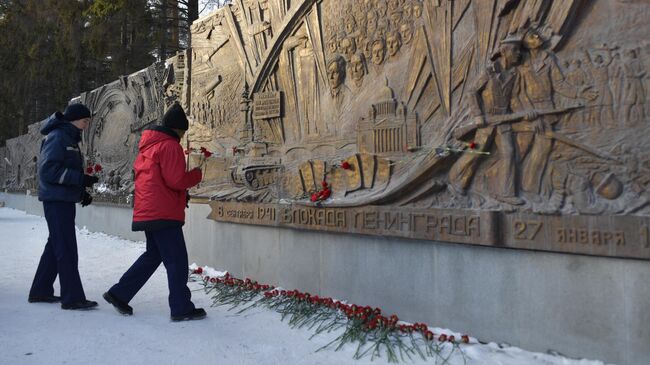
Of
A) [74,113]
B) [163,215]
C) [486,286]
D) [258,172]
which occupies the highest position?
[74,113]

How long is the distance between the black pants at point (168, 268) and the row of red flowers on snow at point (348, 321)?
62cm

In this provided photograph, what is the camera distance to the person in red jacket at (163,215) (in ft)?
12.3

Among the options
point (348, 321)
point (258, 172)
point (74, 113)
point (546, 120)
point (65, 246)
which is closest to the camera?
point (546, 120)

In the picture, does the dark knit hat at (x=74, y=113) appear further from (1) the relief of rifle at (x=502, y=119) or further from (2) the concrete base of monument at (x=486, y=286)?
(1) the relief of rifle at (x=502, y=119)

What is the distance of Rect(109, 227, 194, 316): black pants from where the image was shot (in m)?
3.76

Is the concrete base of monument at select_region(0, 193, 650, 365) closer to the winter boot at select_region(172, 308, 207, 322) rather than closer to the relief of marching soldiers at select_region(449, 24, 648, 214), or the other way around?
the relief of marching soldiers at select_region(449, 24, 648, 214)

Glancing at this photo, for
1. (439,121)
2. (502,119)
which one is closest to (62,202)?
(439,121)

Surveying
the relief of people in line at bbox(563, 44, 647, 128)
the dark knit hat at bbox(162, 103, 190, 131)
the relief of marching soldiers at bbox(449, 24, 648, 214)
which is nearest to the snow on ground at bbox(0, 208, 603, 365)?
the relief of marching soldiers at bbox(449, 24, 648, 214)

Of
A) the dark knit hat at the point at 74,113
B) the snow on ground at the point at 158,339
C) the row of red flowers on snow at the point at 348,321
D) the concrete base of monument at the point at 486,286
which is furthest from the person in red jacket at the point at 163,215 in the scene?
the concrete base of monument at the point at 486,286

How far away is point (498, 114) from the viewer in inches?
130

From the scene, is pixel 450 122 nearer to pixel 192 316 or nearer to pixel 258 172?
pixel 258 172

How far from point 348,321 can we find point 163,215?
62.8 inches

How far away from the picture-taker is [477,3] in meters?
3.46

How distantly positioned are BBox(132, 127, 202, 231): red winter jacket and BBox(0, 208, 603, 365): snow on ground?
0.77m
